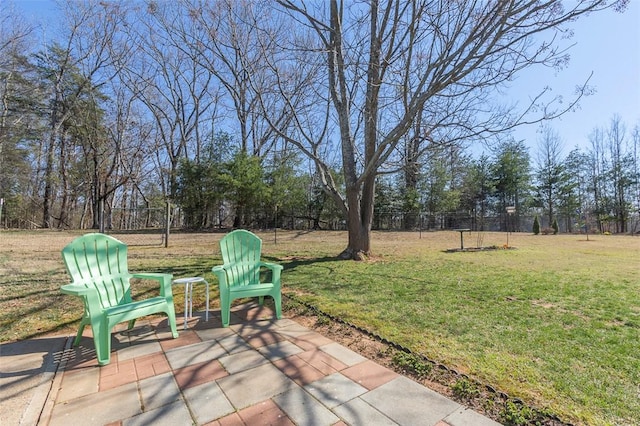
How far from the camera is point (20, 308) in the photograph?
340 centimetres

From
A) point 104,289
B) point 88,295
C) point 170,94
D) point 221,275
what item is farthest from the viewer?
point 170,94

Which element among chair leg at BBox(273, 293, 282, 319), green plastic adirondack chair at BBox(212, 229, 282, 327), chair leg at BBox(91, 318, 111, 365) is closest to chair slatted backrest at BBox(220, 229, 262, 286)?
green plastic adirondack chair at BBox(212, 229, 282, 327)

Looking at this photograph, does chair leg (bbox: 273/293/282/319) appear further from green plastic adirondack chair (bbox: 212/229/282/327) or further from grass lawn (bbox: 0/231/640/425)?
grass lawn (bbox: 0/231/640/425)

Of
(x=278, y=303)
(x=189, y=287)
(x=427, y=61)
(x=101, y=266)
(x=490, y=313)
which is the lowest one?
(x=490, y=313)

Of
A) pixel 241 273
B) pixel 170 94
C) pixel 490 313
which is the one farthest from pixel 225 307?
pixel 170 94

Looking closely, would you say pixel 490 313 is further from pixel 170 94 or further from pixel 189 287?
pixel 170 94

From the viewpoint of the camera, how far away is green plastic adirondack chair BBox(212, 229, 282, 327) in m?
2.91

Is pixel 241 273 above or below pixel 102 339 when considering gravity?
above

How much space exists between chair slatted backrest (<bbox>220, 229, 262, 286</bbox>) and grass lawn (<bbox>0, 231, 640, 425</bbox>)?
2.91 feet

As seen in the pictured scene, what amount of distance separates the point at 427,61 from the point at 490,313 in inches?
173

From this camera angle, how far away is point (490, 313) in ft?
11.0

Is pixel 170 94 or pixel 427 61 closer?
pixel 427 61

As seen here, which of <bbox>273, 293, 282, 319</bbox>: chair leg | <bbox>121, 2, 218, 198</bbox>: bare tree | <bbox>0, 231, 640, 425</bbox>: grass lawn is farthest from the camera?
<bbox>121, 2, 218, 198</bbox>: bare tree

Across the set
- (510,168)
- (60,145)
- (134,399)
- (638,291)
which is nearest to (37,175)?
(60,145)
